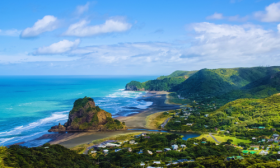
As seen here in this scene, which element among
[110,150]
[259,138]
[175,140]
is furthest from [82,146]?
[259,138]

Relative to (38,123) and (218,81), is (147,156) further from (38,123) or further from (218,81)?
(218,81)

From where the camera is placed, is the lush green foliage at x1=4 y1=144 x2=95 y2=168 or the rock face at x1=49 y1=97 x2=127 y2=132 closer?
the lush green foliage at x1=4 y1=144 x2=95 y2=168

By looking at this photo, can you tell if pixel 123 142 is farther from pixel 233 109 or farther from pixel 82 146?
pixel 233 109

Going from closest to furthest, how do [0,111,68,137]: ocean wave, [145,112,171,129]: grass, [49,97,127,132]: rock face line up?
[0,111,68,137]: ocean wave → [49,97,127,132]: rock face → [145,112,171,129]: grass

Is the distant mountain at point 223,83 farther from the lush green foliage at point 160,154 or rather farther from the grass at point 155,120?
the lush green foliage at point 160,154

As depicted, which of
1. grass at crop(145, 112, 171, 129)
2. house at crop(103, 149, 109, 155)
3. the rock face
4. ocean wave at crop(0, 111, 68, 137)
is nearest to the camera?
house at crop(103, 149, 109, 155)

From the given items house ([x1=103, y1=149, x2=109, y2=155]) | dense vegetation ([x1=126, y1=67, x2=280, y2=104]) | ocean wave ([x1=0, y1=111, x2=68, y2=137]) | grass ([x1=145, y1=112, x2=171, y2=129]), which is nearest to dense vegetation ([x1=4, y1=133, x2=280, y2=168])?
house ([x1=103, y1=149, x2=109, y2=155])

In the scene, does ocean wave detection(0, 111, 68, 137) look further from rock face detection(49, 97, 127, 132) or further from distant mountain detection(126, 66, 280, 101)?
distant mountain detection(126, 66, 280, 101)

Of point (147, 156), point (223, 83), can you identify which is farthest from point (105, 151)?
point (223, 83)
